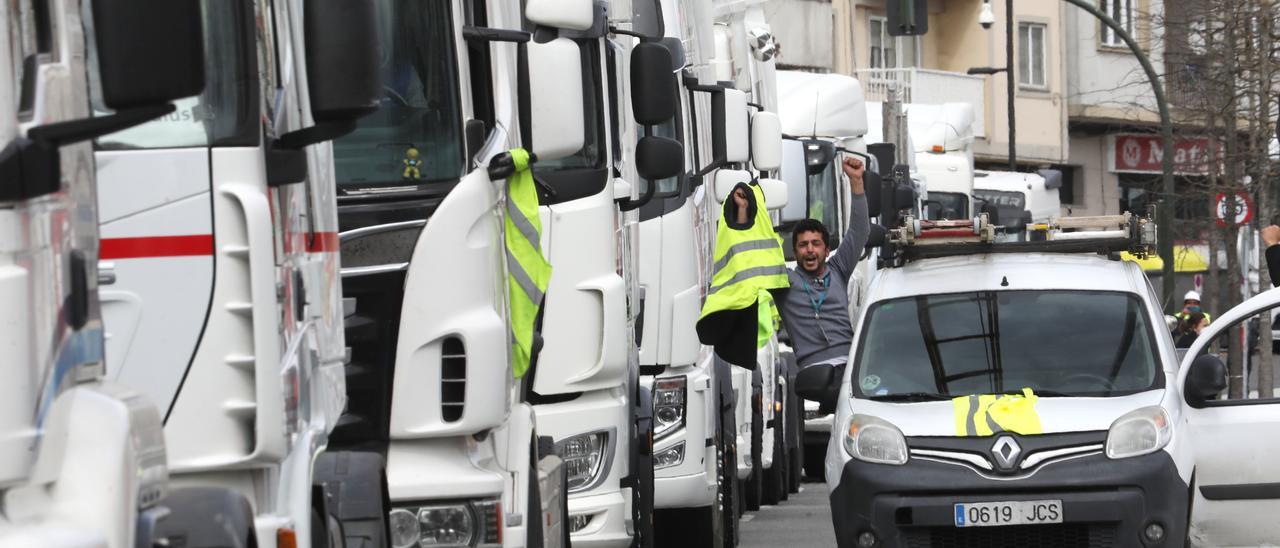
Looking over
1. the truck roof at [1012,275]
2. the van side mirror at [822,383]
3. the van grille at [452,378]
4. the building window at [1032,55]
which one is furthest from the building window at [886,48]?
the van grille at [452,378]

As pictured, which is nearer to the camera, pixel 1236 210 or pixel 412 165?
pixel 412 165

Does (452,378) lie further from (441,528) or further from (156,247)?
(156,247)

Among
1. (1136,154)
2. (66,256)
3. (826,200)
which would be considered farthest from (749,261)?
(1136,154)

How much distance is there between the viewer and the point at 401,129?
24.5 feet

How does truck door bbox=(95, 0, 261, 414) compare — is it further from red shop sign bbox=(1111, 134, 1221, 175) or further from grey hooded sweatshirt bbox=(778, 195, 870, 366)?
red shop sign bbox=(1111, 134, 1221, 175)

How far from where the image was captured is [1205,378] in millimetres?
10305

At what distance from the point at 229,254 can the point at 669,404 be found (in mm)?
7316

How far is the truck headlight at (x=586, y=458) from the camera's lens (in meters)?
9.79

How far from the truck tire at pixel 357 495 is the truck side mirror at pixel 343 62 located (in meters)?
1.20

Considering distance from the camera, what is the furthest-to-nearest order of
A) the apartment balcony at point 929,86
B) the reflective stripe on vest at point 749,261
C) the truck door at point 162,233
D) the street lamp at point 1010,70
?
the street lamp at point 1010,70 < the apartment balcony at point 929,86 < the reflective stripe on vest at point 749,261 < the truck door at point 162,233

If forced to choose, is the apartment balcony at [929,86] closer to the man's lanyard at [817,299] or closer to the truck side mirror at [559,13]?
the man's lanyard at [817,299]

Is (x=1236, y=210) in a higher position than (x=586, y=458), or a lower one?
higher

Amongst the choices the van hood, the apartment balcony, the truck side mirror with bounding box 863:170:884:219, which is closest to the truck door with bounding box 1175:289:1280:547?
the van hood

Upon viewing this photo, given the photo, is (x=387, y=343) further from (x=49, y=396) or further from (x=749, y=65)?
(x=749, y=65)
